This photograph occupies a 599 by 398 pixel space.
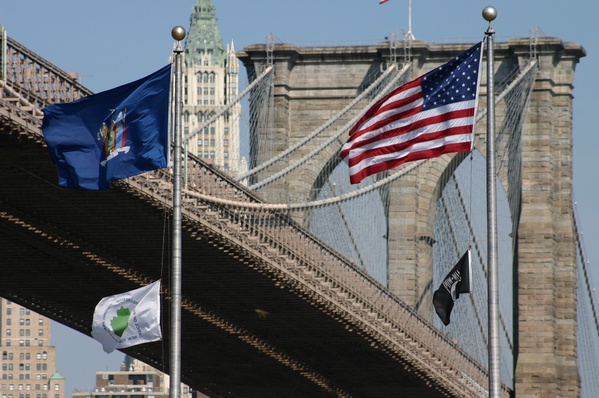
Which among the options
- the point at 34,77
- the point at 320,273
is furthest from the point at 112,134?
the point at 320,273

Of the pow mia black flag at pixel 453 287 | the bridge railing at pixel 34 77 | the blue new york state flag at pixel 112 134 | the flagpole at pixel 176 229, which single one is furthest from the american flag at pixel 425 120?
the bridge railing at pixel 34 77

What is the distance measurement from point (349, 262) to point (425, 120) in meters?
29.2

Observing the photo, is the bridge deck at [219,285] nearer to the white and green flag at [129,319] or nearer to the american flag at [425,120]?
the white and green flag at [129,319]

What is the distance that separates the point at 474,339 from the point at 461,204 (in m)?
5.91

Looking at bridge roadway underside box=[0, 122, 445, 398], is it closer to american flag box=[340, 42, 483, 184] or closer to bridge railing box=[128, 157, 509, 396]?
bridge railing box=[128, 157, 509, 396]

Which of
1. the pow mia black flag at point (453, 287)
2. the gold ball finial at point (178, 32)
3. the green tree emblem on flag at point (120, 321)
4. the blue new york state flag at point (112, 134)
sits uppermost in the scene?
the gold ball finial at point (178, 32)

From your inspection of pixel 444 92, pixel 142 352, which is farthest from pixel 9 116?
pixel 142 352

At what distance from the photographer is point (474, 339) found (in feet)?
274

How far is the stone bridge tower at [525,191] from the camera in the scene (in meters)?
82.0

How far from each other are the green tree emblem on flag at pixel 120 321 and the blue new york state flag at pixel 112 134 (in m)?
2.33

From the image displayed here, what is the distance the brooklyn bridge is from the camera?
69250 mm

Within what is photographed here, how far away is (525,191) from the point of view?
82.2 m

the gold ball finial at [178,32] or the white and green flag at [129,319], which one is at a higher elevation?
the gold ball finial at [178,32]

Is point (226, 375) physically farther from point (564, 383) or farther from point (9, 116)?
point (9, 116)
